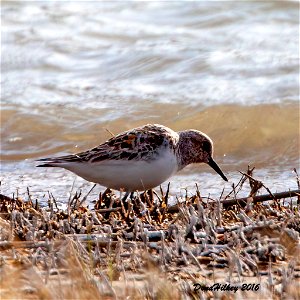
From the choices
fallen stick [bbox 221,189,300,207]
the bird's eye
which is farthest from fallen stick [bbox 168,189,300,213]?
the bird's eye

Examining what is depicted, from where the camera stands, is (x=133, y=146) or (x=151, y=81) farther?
(x=151, y=81)

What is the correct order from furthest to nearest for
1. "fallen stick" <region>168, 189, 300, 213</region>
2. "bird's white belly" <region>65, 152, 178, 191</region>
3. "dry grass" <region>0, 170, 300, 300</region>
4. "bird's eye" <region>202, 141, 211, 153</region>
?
"bird's eye" <region>202, 141, 211, 153</region> < "bird's white belly" <region>65, 152, 178, 191</region> < "fallen stick" <region>168, 189, 300, 213</region> < "dry grass" <region>0, 170, 300, 300</region>

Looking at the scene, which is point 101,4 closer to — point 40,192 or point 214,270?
point 40,192

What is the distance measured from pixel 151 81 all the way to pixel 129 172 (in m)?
6.00

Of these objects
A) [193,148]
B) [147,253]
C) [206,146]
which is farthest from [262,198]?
[147,253]

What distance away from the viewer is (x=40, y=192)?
8523 mm

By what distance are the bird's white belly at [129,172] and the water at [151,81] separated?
170 centimetres

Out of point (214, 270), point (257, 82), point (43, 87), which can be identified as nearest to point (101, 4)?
point (43, 87)

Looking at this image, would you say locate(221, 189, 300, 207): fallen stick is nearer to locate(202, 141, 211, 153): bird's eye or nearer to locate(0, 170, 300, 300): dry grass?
locate(0, 170, 300, 300): dry grass

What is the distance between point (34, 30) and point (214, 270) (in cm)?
1085

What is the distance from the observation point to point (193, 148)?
24.8 ft

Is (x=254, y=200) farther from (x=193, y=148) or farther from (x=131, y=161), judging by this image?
(x=193, y=148)

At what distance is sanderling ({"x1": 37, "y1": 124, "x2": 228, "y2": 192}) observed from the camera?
6.69 metres

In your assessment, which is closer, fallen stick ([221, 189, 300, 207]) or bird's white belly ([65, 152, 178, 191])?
fallen stick ([221, 189, 300, 207])
